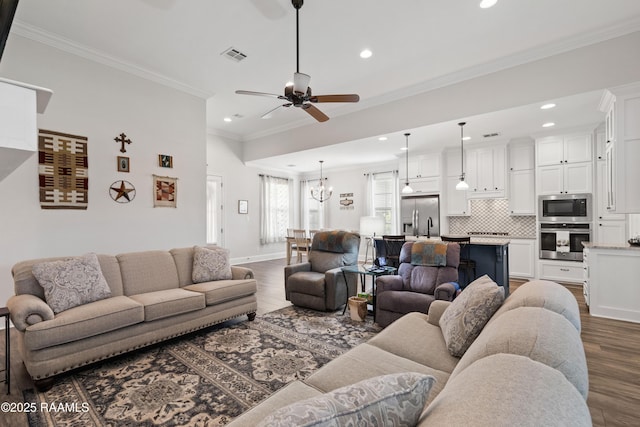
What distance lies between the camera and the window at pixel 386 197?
8156 millimetres

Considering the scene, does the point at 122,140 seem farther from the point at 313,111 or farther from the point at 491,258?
the point at 491,258

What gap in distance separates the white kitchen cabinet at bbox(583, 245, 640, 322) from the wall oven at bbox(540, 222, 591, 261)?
1.81 meters

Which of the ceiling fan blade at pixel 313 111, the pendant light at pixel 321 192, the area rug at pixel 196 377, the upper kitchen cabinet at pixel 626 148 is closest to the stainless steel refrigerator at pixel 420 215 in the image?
the pendant light at pixel 321 192

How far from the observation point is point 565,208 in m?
5.39

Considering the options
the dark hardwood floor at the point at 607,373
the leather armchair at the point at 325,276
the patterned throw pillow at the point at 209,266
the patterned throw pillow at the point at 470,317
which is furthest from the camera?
the leather armchair at the point at 325,276

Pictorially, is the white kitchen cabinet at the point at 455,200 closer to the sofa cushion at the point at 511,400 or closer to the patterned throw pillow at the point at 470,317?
the patterned throw pillow at the point at 470,317

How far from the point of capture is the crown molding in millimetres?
3455

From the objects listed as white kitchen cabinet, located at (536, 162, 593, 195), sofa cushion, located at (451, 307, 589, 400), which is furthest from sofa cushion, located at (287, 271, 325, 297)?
white kitchen cabinet, located at (536, 162, 593, 195)

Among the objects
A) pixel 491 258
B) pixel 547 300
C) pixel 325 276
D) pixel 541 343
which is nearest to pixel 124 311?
pixel 325 276

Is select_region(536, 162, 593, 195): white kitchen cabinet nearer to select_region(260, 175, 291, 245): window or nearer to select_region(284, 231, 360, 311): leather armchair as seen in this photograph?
select_region(284, 231, 360, 311): leather armchair

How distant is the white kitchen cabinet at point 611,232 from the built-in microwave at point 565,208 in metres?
0.22

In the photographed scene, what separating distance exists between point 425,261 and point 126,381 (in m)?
3.05

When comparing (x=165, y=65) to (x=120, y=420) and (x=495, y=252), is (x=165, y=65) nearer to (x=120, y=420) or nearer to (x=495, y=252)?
(x=120, y=420)

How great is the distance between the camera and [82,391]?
2.22 m
